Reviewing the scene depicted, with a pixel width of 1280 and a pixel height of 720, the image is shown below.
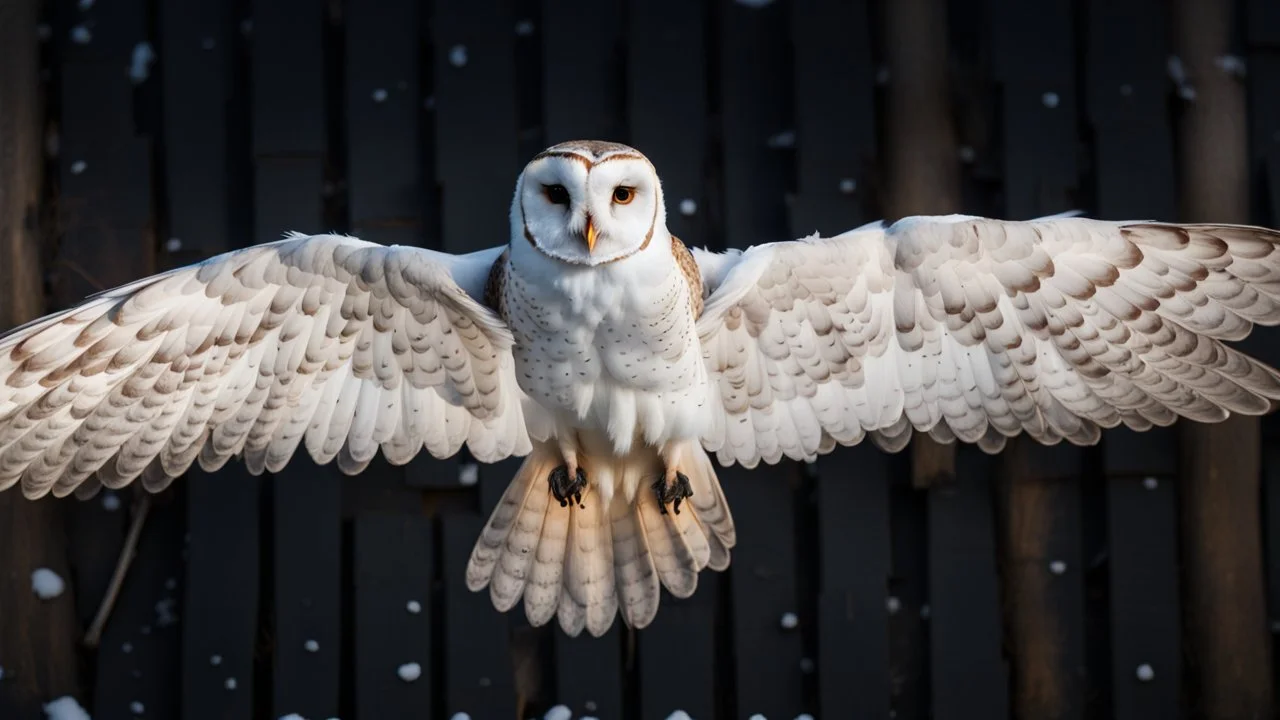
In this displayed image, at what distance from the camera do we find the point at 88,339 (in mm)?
3094

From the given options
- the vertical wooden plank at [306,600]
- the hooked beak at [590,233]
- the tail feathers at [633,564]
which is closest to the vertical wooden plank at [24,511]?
the vertical wooden plank at [306,600]

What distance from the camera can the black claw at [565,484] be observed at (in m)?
3.17

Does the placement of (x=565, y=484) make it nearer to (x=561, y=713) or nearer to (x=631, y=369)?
(x=631, y=369)

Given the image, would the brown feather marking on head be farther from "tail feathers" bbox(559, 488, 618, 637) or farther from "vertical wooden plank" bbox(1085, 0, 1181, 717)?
"vertical wooden plank" bbox(1085, 0, 1181, 717)

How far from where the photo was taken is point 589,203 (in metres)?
2.77

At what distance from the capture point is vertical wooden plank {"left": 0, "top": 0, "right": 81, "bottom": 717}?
3.55 m

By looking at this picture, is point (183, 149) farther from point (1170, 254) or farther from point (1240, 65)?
point (1240, 65)

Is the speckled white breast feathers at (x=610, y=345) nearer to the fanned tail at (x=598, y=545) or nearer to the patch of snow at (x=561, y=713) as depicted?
the fanned tail at (x=598, y=545)

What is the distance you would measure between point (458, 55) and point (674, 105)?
1.82 ft

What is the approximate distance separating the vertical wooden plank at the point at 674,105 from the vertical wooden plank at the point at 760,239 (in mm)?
68

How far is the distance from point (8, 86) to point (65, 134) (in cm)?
17

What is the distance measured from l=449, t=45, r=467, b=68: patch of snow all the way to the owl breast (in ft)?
2.95

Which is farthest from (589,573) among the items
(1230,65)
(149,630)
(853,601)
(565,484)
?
(1230,65)

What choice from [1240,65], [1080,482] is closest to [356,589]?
[1080,482]
